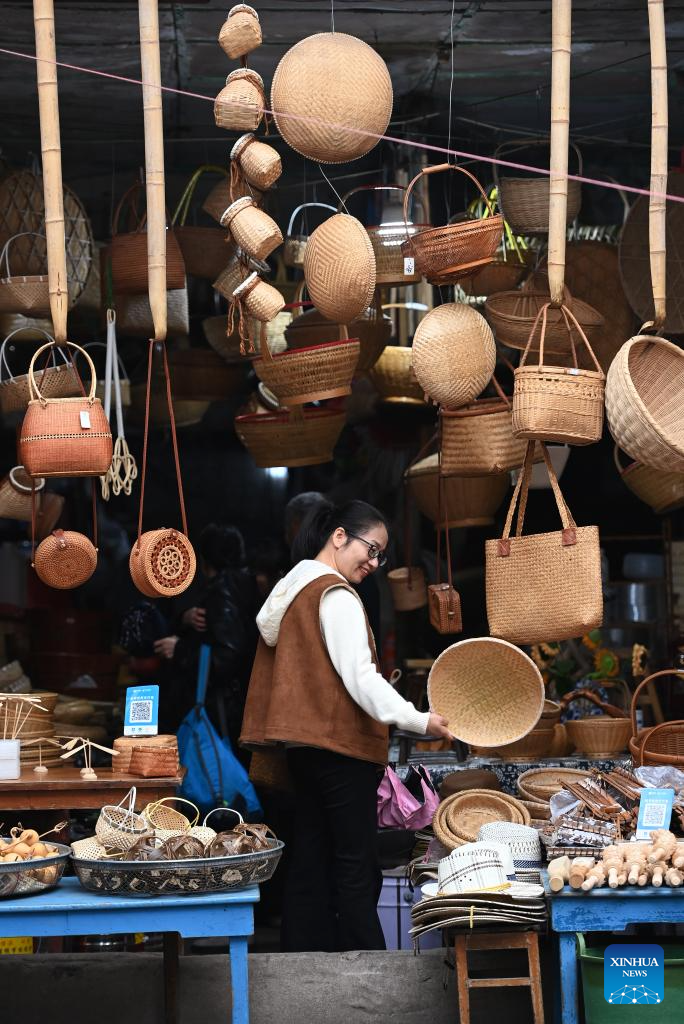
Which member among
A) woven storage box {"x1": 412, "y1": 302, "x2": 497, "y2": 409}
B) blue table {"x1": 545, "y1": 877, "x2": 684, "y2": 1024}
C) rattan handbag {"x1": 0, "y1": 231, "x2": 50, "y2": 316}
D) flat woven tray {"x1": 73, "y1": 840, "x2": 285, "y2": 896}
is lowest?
blue table {"x1": 545, "y1": 877, "x2": 684, "y2": 1024}

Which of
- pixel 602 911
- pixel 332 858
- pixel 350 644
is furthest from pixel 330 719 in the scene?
pixel 602 911

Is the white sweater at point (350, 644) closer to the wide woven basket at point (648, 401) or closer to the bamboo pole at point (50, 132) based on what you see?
the wide woven basket at point (648, 401)

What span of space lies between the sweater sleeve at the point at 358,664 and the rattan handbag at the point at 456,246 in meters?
1.08

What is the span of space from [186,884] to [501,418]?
6.88ft

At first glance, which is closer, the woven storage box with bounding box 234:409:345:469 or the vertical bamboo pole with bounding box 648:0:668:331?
the vertical bamboo pole with bounding box 648:0:668:331

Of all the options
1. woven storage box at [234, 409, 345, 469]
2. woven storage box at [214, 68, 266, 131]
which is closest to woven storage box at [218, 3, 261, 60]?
woven storage box at [214, 68, 266, 131]

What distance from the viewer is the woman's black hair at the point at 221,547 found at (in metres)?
5.84

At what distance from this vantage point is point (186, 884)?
137 inches

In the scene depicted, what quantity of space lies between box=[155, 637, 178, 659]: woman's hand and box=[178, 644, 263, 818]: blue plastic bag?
66 cm

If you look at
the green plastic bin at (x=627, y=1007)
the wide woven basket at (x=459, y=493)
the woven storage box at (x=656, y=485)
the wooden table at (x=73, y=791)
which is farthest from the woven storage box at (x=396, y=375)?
the green plastic bin at (x=627, y=1007)

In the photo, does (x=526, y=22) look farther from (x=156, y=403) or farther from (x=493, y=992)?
(x=493, y=992)

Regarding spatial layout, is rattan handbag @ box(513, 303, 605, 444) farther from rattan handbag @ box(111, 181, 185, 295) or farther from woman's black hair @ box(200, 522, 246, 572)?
woman's black hair @ box(200, 522, 246, 572)

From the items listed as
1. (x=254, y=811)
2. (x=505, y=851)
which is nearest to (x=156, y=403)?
(x=254, y=811)

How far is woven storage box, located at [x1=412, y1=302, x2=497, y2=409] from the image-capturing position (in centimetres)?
457
